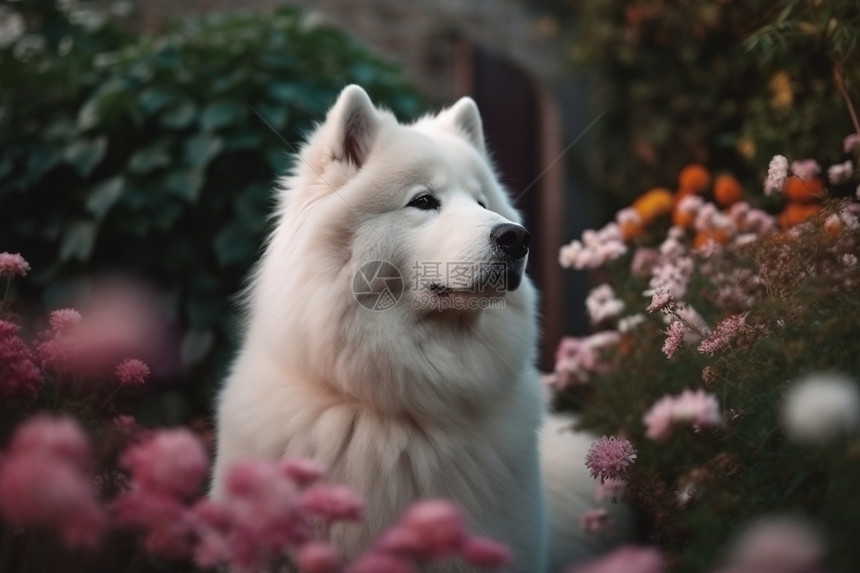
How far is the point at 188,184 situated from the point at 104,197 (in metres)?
0.41

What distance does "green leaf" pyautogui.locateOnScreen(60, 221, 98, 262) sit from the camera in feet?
12.2

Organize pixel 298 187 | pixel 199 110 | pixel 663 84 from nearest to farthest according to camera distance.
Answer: pixel 298 187, pixel 199 110, pixel 663 84

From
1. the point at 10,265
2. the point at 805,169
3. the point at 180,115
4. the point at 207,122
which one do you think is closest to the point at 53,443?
the point at 10,265

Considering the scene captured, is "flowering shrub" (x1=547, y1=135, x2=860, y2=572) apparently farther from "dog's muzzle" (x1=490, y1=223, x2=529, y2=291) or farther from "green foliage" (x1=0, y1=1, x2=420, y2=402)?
"green foliage" (x1=0, y1=1, x2=420, y2=402)

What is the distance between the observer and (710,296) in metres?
2.89

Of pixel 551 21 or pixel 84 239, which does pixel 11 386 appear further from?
pixel 551 21

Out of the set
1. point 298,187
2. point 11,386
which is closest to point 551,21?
point 298,187

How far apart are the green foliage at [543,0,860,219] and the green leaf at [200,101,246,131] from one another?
260 cm

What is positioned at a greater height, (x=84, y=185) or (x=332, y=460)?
(x=332, y=460)

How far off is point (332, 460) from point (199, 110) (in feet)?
8.24

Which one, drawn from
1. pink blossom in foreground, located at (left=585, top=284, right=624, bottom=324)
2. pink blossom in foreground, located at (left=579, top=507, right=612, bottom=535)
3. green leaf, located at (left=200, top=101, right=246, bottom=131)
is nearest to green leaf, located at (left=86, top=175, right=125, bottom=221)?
green leaf, located at (left=200, top=101, right=246, bottom=131)

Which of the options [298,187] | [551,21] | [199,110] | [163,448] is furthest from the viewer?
[551,21]

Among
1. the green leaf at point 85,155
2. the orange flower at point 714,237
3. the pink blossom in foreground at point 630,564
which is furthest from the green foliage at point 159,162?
the pink blossom in foreground at point 630,564

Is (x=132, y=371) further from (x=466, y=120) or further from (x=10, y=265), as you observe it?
(x=466, y=120)
